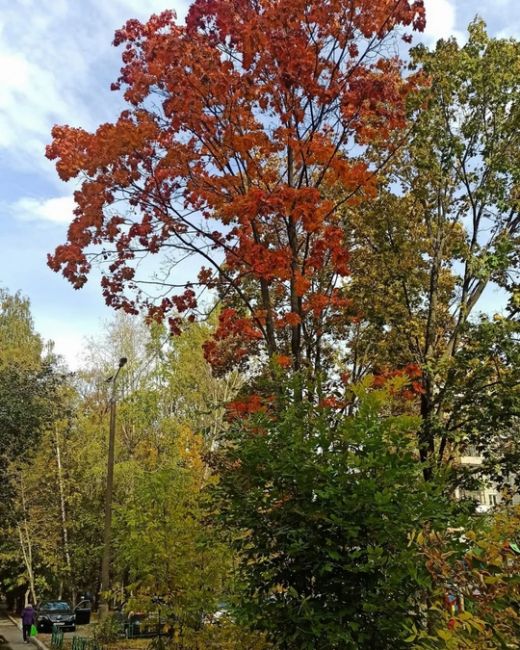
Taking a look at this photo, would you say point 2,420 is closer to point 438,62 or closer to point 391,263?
point 391,263

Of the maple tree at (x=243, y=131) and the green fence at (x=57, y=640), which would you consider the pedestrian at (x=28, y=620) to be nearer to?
the green fence at (x=57, y=640)

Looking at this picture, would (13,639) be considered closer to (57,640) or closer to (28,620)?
(28,620)

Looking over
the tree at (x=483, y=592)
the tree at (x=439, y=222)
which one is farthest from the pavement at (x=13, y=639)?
the tree at (x=483, y=592)

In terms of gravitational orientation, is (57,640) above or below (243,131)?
below

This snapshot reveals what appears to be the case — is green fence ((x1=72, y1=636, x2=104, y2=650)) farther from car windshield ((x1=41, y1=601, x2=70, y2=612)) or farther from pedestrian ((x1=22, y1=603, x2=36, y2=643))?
car windshield ((x1=41, y1=601, x2=70, y2=612))

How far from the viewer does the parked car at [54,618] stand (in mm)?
25419

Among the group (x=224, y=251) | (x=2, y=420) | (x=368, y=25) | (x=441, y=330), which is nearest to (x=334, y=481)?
(x=224, y=251)

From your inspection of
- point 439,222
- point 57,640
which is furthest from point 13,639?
point 439,222

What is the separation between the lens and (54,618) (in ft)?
84.6

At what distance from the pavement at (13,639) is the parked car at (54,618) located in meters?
0.94

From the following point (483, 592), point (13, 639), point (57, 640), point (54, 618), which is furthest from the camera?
point (54, 618)

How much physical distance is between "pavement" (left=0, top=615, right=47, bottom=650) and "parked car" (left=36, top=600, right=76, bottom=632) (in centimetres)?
94

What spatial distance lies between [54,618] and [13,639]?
2.38m

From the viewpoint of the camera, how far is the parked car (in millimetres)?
25419
